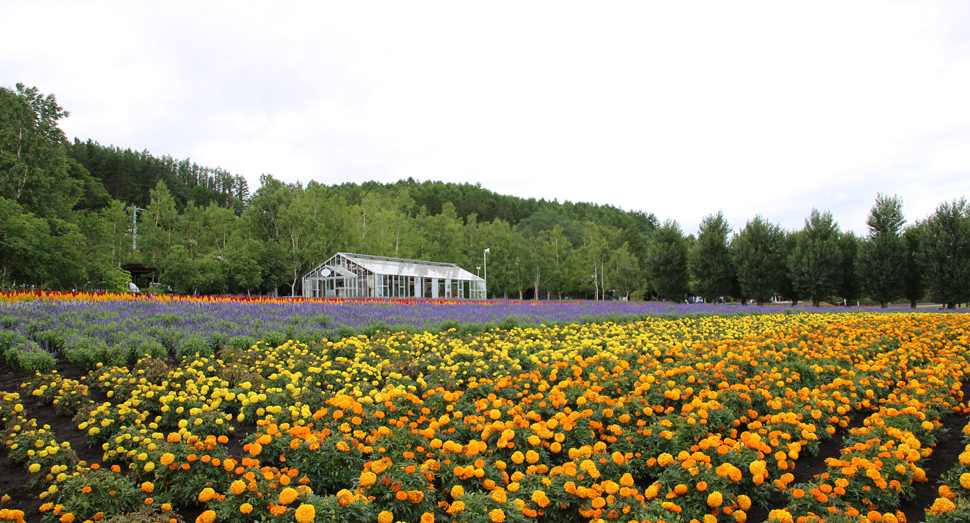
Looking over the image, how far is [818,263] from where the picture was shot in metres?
28.8

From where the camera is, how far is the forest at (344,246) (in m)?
23.7

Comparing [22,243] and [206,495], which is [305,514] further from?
[22,243]

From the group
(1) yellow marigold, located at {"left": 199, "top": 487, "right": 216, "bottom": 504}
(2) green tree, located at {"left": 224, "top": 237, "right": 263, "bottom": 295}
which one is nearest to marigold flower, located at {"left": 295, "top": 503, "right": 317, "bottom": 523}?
(1) yellow marigold, located at {"left": 199, "top": 487, "right": 216, "bottom": 504}

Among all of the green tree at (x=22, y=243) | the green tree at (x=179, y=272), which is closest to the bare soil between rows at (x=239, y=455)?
the green tree at (x=22, y=243)

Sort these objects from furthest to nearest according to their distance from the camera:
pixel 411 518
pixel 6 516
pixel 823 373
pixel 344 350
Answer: pixel 344 350, pixel 823 373, pixel 411 518, pixel 6 516

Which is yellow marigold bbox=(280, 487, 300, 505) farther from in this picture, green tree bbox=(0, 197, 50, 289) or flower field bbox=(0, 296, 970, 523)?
green tree bbox=(0, 197, 50, 289)

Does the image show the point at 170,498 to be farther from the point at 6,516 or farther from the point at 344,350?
the point at 344,350

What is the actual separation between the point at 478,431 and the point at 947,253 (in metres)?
32.1

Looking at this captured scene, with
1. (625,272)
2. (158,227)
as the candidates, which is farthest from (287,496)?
(625,272)

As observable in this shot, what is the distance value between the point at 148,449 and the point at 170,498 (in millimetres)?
565

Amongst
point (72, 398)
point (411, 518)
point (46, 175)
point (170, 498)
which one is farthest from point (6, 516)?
point (46, 175)

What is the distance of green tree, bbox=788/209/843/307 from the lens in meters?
28.8

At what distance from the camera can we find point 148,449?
3.50 meters

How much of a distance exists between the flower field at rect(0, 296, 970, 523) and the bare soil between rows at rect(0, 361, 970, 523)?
31 millimetres
